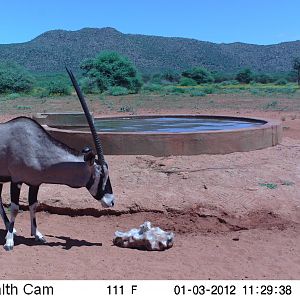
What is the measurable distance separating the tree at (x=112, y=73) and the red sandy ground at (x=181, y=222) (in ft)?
124

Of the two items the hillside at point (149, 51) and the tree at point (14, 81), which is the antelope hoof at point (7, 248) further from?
the hillside at point (149, 51)

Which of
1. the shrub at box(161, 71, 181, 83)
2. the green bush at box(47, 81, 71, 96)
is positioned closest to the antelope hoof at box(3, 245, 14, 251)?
the green bush at box(47, 81, 71, 96)

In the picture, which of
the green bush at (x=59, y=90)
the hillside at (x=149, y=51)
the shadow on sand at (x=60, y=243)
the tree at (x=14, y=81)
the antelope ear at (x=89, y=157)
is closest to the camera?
the antelope ear at (x=89, y=157)

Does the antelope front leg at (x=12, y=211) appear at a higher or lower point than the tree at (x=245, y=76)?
lower

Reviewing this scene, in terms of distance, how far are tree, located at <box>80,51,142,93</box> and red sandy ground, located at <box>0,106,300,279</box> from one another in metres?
37.9

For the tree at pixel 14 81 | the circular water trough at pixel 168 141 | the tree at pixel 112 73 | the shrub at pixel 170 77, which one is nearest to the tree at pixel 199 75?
the shrub at pixel 170 77

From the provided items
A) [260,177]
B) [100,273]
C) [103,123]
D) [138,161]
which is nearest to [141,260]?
[100,273]

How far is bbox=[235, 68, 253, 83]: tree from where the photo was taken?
7487 centimetres

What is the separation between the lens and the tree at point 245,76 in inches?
2948

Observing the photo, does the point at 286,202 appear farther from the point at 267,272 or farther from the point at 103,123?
the point at 103,123

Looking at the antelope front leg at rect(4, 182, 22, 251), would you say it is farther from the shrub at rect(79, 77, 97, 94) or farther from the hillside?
the hillside

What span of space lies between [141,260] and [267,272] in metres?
1.28

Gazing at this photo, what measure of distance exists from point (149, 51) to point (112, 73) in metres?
54.5

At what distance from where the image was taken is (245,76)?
74938 millimetres
